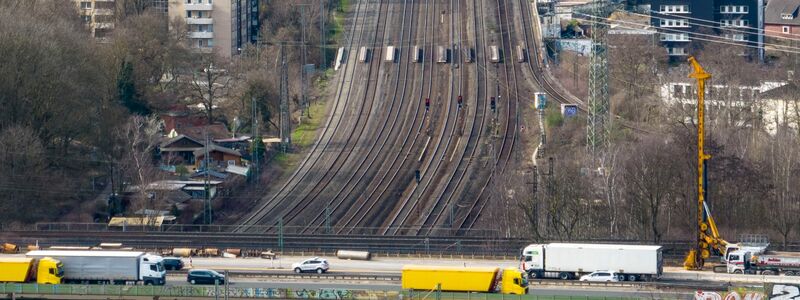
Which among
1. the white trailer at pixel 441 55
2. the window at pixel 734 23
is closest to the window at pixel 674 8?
the window at pixel 734 23

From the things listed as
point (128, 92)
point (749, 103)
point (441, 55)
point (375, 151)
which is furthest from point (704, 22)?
point (128, 92)

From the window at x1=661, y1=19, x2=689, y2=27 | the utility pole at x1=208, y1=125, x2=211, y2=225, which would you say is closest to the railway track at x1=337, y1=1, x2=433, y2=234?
the utility pole at x1=208, y1=125, x2=211, y2=225

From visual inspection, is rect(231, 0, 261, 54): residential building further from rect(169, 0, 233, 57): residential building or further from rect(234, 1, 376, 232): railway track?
rect(234, 1, 376, 232): railway track

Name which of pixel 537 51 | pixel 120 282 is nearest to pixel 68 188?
pixel 120 282

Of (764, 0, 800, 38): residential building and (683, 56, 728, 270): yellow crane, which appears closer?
(683, 56, 728, 270): yellow crane

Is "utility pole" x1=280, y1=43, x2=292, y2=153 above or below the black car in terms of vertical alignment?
above

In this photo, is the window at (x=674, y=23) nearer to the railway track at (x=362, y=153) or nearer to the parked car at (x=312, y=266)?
the railway track at (x=362, y=153)
